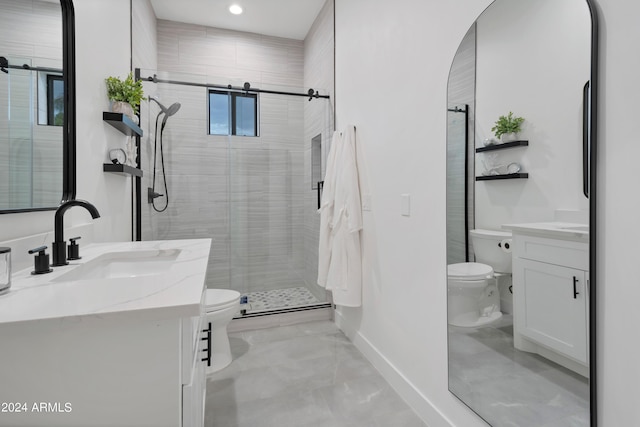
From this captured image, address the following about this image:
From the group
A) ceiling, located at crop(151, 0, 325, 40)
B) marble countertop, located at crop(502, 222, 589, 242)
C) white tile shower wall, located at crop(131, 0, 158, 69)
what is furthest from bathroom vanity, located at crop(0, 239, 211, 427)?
ceiling, located at crop(151, 0, 325, 40)

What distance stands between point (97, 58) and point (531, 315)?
7.45 ft

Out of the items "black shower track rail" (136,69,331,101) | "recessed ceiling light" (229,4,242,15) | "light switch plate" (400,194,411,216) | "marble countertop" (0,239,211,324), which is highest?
"recessed ceiling light" (229,4,242,15)

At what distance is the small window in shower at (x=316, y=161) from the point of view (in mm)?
2955

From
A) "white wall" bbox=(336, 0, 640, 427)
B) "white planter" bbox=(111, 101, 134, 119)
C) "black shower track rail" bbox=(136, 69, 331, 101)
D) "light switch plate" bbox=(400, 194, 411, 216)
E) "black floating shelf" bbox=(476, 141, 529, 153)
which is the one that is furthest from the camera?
"black shower track rail" bbox=(136, 69, 331, 101)

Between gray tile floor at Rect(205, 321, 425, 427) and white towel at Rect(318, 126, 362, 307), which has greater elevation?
white towel at Rect(318, 126, 362, 307)

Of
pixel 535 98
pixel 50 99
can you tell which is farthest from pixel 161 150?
pixel 535 98

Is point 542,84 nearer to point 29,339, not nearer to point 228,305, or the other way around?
point 29,339

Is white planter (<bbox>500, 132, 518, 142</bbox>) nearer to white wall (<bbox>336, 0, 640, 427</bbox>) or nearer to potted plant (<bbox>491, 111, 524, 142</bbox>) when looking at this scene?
potted plant (<bbox>491, 111, 524, 142</bbox>)

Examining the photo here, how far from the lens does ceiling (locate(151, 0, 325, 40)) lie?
2959mm

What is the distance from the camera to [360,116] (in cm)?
223

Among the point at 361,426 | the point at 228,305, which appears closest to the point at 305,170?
the point at 228,305

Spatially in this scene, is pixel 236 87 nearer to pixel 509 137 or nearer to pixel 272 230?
pixel 272 230

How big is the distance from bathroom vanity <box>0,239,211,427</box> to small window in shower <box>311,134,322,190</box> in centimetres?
230
